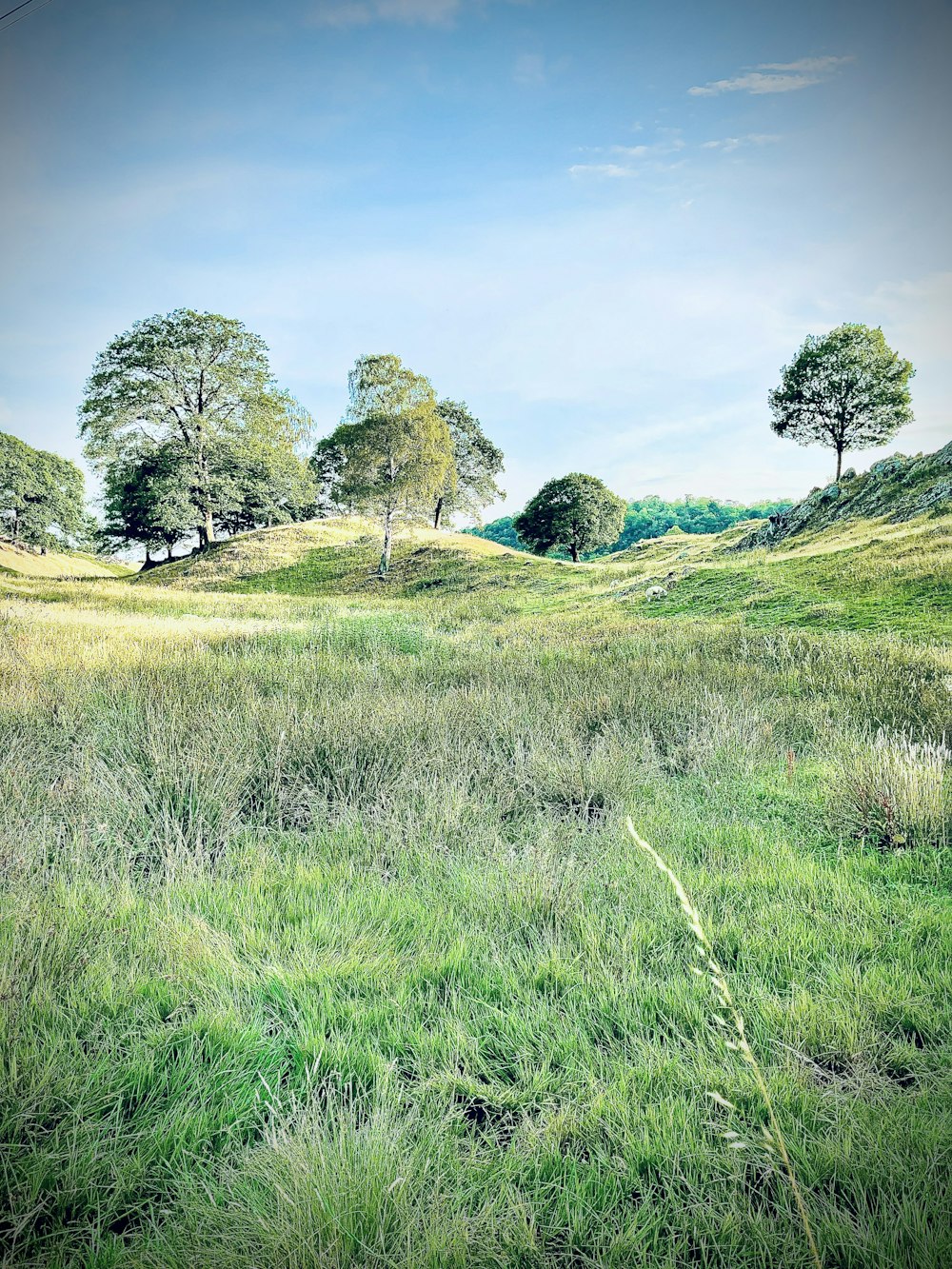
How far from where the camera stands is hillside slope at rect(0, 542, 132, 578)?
34406 millimetres

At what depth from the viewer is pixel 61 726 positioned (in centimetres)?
518

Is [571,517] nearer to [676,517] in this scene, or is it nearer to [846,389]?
[846,389]

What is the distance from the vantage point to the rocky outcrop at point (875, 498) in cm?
1966

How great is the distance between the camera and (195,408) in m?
36.8

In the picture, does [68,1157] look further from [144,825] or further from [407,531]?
[407,531]

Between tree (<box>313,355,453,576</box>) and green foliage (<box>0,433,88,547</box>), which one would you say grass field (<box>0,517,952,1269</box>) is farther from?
green foliage (<box>0,433,88,547</box>)

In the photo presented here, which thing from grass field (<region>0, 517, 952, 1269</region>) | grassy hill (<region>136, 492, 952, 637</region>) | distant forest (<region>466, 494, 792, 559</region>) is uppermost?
distant forest (<region>466, 494, 792, 559</region>)

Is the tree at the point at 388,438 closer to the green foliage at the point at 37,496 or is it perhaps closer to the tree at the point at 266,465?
the tree at the point at 266,465

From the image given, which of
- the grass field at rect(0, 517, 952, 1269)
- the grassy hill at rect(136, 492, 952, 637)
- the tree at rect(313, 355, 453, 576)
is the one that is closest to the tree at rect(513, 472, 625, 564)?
the grassy hill at rect(136, 492, 952, 637)

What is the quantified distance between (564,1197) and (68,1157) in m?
1.32

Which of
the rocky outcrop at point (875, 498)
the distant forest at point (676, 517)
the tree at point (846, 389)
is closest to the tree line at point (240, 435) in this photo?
the tree at point (846, 389)

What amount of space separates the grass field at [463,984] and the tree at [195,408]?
34.7m

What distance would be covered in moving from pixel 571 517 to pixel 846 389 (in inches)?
934

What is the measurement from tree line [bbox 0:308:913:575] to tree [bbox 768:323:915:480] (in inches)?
2.3
